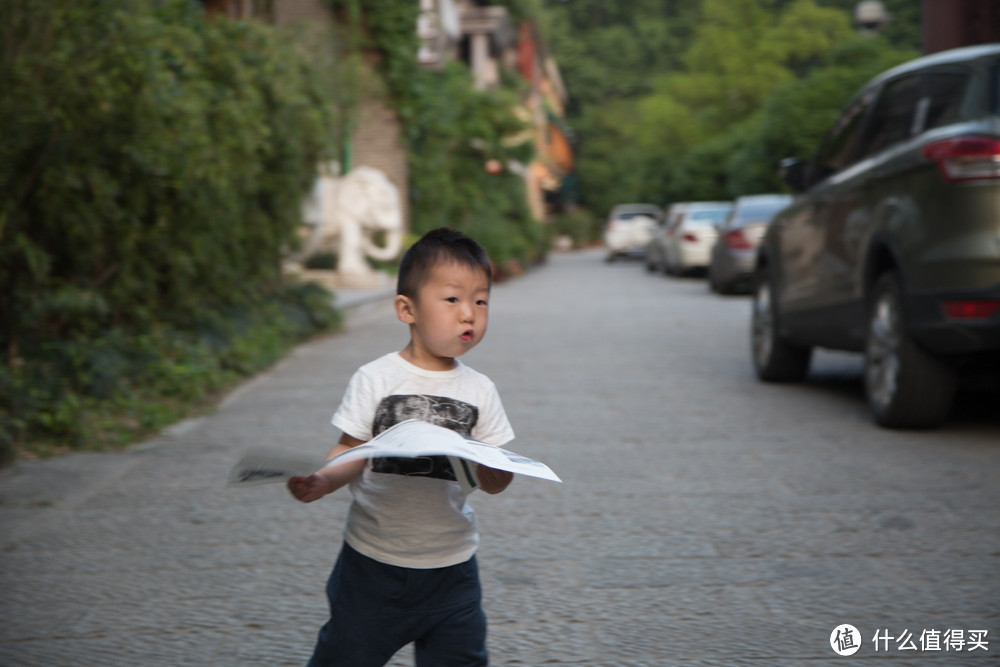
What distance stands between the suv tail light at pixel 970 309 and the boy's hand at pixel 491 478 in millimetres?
3987

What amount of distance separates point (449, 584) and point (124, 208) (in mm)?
5850

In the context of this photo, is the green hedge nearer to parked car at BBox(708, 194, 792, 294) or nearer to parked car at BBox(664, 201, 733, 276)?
parked car at BBox(708, 194, 792, 294)

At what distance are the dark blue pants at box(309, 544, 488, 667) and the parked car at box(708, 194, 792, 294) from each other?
15.4 metres

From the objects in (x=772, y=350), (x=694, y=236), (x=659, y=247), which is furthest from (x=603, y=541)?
(x=659, y=247)

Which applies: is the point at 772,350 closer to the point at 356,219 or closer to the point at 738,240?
the point at 738,240

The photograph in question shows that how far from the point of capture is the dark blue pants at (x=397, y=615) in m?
2.53

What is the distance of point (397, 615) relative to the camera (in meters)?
2.54

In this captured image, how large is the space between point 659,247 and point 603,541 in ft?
73.2

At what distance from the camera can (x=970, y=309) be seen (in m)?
5.79

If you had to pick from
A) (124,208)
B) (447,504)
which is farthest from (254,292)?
(447,504)

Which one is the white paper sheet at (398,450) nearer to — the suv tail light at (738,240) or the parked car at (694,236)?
the suv tail light at (738,240)

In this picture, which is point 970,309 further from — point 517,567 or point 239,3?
point 239,3

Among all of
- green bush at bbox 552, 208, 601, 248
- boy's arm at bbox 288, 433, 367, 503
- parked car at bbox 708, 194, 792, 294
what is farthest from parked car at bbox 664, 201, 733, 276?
green bush at bbox 552, 208, 601, 248

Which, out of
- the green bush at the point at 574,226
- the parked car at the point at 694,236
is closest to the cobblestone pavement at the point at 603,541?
the parked car at the point at 694,236
